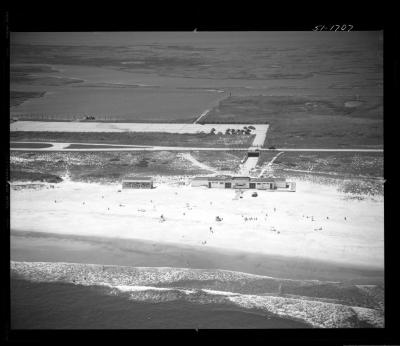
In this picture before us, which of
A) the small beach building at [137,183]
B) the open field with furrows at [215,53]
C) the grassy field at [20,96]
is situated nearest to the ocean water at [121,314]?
the small beach building at [137,183]

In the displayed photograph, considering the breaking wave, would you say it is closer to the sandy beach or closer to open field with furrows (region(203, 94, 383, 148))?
the sandy beach

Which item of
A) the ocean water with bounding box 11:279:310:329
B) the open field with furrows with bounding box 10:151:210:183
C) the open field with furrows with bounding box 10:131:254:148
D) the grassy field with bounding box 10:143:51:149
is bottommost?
the ocean water with bounding box 11:279:310:329

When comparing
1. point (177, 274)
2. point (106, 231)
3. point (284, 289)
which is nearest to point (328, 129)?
point (284, 289)
